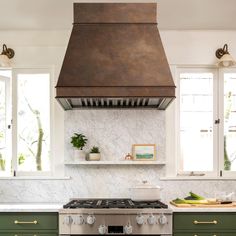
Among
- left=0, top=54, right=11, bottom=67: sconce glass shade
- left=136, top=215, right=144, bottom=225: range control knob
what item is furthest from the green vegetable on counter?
left=0, top=54, right=11, bottom=67: sconce glass shade

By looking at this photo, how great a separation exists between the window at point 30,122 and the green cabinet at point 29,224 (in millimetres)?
698

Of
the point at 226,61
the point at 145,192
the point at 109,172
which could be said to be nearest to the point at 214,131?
the point at 226,61

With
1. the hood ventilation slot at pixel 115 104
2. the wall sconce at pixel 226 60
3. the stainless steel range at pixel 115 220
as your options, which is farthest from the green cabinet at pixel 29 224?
the wall sconce at pixel 226 60

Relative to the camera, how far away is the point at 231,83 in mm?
4910

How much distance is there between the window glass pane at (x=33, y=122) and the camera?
4.82m

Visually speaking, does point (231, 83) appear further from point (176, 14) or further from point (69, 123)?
point (69, 123)

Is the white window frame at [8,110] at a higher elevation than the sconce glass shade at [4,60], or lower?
lower

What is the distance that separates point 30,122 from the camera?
484 centimetres

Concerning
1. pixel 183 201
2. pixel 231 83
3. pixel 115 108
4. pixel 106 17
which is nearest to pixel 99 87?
pixel 106 17

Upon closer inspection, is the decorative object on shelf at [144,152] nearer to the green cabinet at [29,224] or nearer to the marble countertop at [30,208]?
the marble countertop at [30,208]

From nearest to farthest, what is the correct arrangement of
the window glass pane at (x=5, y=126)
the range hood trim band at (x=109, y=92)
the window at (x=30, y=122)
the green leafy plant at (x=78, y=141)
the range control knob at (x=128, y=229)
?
the range hood trim band at (x=109, y=92) < the range control knob at (x=128, y=229) < the green leafy plant at (x=78, y=141) < the window at (x=30, y=122) < the window glass pane at (x=5, y=126)

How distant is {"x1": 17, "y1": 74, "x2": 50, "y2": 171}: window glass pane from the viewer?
4816 millimetres

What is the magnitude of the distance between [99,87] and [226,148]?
73.5 inches

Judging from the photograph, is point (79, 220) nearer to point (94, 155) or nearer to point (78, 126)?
point (94, 155)
